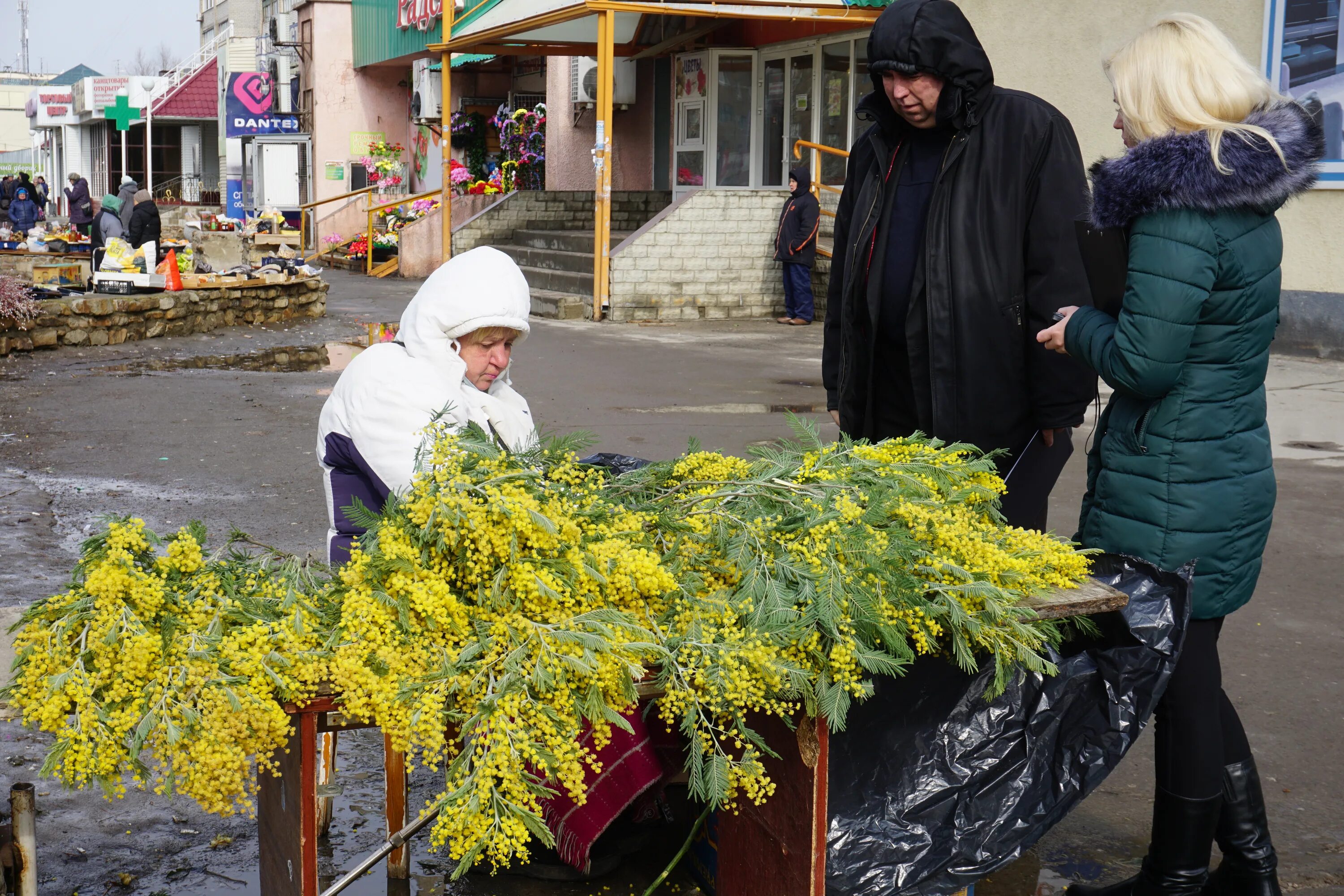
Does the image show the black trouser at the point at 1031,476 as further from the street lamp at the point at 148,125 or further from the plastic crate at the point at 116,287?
the street lamp at the point at 148,125

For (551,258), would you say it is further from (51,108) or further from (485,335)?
(51,108)

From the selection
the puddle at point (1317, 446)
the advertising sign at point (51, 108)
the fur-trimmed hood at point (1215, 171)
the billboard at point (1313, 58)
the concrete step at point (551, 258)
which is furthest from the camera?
the advertising sign at point (51, 108)

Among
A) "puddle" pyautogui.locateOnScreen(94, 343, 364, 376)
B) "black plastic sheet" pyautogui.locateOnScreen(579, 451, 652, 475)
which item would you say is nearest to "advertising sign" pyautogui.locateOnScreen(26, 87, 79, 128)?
"puddle" pyautogui.locateOnScreen(94, 343, 364, 376)

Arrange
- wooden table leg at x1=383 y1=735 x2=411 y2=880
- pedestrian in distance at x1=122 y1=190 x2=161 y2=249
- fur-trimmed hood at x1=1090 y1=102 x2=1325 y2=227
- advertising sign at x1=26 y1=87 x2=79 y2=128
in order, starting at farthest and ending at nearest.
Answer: advertising sign at x1=26 y1=87 x2=79 y2=128 → pedestrian in distance at x1=122 y1=190 x2=161 y2=249 → wooden table leg at x1=383 y1=735 x2=411 y2=880 → fur-trimmed hood at x1=1090 y1=102 x2=1325 y2=227

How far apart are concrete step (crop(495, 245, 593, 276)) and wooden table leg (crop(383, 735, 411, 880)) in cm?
1471

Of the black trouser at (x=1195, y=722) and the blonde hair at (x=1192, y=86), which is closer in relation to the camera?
the blonde hair at (x=1192, y=86)

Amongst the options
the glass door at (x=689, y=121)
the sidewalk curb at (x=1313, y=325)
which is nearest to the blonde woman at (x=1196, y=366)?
the sidewalk curb at (x=1313, y=325)

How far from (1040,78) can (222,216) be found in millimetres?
24883

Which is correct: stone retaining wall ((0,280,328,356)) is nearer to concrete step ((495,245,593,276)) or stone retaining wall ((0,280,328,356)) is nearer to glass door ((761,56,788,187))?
concrete step ((495,245,593,276))

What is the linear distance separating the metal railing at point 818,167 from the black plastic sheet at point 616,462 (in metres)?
12.5

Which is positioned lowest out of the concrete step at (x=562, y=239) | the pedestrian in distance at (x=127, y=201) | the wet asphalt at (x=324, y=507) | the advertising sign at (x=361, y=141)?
the wet asphalt at (x=324, y=507)

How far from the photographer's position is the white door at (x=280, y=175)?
34062mm

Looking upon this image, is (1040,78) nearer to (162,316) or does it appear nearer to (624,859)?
(162,316)

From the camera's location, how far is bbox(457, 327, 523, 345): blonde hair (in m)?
2.95
